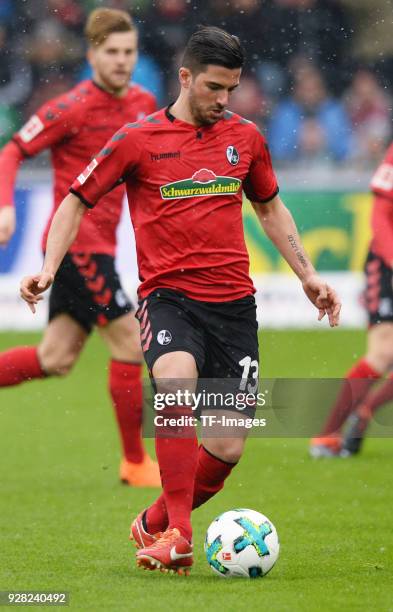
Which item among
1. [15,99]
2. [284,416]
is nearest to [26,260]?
[15,99]

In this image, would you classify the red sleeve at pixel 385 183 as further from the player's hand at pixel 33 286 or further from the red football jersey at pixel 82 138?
the player's hand at pixel 33 286

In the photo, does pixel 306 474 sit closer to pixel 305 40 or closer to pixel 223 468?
pixel 223 468

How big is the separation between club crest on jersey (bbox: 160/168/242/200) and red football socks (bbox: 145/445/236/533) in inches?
38.0

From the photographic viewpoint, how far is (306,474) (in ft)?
24.8

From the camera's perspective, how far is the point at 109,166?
5.22m

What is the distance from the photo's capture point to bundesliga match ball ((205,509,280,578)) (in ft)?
16.3

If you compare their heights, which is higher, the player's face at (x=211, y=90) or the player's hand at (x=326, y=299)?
the player's face at (x=211, y=90)

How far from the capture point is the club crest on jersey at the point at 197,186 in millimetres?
5258

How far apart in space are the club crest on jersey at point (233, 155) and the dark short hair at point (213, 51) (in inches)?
13.5

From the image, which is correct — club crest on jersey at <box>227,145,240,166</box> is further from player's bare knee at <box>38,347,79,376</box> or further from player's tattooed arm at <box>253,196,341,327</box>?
player's bare knee at <box>38,347,79,376</box>

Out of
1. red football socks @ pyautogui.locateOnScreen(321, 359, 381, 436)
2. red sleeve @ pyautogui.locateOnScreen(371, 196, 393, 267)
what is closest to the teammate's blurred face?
red sleeve @ pyautogui.locateOnScreen(371, 196, 393, 267)

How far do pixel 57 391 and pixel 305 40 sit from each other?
6598 millimetres

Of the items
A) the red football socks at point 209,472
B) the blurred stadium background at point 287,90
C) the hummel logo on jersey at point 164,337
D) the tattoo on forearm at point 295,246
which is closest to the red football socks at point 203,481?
the red football socks at point 209,472

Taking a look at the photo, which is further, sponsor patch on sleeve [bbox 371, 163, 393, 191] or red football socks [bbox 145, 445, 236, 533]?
sponsor patch on sleeve [bbox 371, 163, 393, 191]
